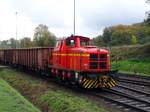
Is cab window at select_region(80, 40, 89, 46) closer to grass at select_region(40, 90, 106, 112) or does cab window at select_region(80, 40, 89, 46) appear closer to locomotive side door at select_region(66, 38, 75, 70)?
locomotive side door at select_region(66, 38, 75, 70)

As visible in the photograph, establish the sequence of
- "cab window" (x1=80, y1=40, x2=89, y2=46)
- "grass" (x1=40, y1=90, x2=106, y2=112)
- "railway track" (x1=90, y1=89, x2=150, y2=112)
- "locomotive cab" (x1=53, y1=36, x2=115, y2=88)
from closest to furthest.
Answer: "grass" (x1=40, y1=90, x2=106, y2=112) < "railway track" (x1=90, y1=89, x2=150, y2=112) < "locomotive cab" (x1=53, y1=36, x2=115, y2=88) < "cab window" (x1=80, y1=40, x2=89, y2=46)

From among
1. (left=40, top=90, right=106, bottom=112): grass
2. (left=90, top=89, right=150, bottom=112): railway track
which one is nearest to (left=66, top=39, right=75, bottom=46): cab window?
(left=90, top=89, right=150, bottom=112): railway track

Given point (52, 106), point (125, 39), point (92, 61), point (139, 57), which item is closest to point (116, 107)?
point (52, 106)

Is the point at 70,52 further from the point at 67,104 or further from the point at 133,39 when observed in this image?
the point at 133,39

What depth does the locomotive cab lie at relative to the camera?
2191cm

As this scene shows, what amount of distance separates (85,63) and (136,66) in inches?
813

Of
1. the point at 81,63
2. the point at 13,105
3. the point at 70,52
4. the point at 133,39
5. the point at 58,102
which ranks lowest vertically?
the point at 58,102

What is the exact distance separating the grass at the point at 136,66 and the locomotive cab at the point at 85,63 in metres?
14.0

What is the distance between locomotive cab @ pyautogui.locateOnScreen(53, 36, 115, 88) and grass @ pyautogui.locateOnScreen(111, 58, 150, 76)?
14.0 metres

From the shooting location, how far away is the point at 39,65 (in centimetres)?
3316

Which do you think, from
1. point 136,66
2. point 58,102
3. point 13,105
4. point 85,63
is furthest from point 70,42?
point 136,66

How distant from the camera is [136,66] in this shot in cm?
4191

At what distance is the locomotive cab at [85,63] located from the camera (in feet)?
71.9

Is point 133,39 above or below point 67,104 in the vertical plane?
above
